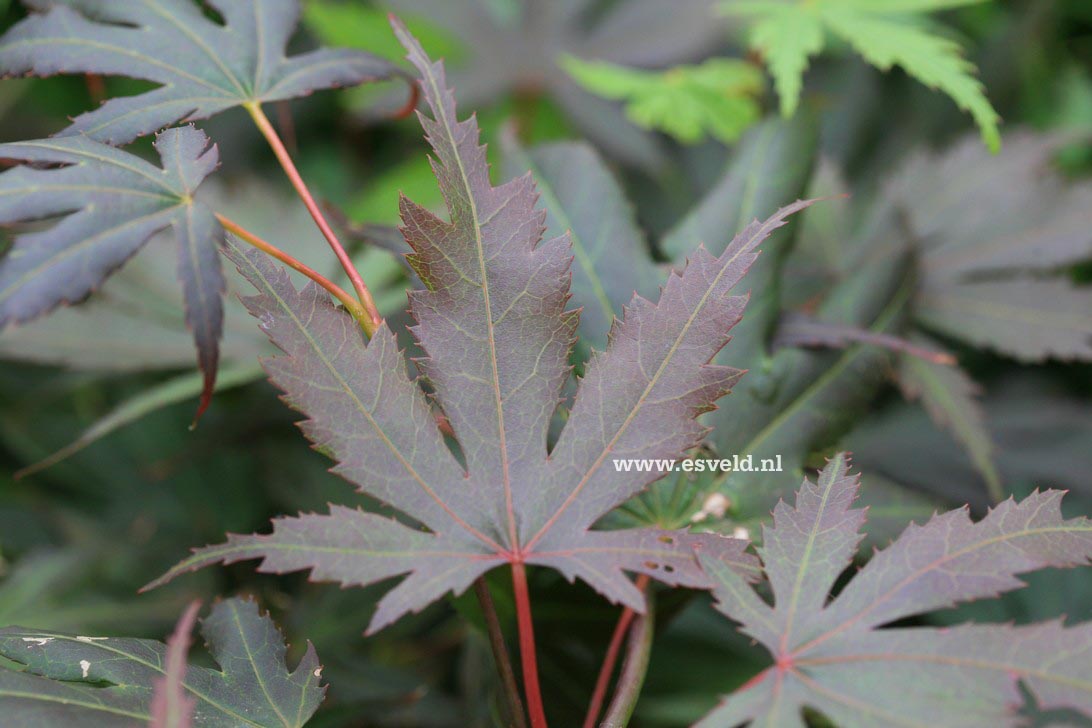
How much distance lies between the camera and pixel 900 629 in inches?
16.4

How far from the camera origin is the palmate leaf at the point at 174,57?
1.78ft

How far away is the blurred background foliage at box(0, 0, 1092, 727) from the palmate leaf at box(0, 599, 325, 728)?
0.13 meters

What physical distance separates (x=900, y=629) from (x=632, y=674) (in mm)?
155

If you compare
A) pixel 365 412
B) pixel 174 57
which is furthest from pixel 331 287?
pixel 174 57

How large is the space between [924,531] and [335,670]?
54 centimetres

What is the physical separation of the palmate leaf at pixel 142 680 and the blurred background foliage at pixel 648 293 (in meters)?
0.13

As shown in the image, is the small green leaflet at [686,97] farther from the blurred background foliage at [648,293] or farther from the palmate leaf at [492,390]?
the palmate leaf at [492,390]

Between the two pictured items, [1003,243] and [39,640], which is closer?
→ [39,640]

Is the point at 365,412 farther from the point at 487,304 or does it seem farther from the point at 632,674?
the point at 632,674

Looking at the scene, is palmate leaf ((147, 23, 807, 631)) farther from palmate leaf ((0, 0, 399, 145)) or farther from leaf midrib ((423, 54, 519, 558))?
palmate leaf ((0, 0, 399, 145))

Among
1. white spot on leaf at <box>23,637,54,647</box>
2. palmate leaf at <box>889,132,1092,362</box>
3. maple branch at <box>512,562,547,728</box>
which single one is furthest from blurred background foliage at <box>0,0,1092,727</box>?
white spot on leaf at <box>23,637,54,647</box>

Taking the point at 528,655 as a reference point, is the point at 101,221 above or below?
above

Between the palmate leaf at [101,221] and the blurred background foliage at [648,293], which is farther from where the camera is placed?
the blurred background foliage at [648,293]

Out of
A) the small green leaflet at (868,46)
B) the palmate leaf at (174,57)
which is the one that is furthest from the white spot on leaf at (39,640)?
the small green leaflet at (868,46)
